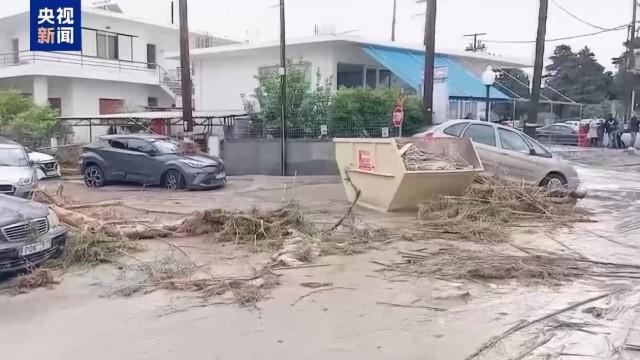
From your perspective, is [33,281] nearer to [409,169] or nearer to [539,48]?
[409,169]

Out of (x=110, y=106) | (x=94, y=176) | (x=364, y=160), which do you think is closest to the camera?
(x=364, y=160)

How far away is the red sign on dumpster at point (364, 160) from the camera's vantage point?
12.7m

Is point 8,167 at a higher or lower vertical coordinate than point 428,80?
lower

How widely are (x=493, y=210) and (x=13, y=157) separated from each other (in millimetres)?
10186

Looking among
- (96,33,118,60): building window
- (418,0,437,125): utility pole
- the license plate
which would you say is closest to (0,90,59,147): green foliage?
(96,33,118,60): building window

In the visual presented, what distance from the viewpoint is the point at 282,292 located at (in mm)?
6812

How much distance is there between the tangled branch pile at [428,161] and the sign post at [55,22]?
12.8 metres

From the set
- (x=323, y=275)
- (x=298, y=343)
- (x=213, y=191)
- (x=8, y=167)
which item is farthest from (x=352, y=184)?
(x=298, y=343)

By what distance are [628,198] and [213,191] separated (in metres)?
10.1

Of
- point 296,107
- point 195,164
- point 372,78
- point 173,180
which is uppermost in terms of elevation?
point 372,78

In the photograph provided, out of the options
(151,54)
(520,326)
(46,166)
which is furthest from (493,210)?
(151,54)

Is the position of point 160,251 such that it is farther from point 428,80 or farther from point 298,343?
point 428,80

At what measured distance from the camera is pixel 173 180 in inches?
666

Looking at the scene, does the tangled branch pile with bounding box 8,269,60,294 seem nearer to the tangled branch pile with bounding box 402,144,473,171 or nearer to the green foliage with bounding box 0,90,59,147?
the tangled branch pile with bounding box 402,144,473,171
